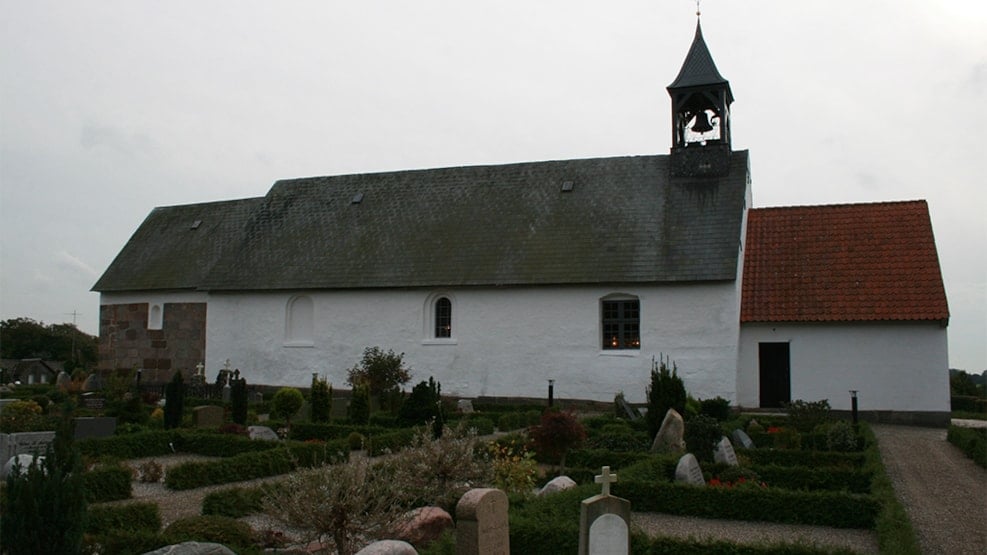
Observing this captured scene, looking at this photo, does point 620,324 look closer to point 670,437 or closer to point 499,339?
point 499,339

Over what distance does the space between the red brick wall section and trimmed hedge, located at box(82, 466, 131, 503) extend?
1566 centimetres

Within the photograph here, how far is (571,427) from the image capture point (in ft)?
34.7

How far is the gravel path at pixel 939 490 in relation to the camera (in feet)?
24.8

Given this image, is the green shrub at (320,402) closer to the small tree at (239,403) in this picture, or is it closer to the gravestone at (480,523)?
the small tree at (239,403)

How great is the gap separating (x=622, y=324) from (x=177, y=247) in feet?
52.1

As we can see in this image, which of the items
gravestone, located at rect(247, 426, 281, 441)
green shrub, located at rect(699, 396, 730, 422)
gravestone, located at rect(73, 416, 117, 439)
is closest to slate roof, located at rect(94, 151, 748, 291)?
green shrub, located at rect(699, 396, 730, 422)

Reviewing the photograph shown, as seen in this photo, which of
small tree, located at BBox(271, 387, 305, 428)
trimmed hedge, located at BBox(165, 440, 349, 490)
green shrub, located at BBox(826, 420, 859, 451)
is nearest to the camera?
trimmed hedge, located at BBox(165, 440, 349, 490)

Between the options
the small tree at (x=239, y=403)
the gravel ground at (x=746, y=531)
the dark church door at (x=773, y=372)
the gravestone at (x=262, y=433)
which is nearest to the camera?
the gravel ground at (x=746, y=531)

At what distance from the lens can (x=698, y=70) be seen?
69.9ft

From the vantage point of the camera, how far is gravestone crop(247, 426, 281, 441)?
13.0 metres

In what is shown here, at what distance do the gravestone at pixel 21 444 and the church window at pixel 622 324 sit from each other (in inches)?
497

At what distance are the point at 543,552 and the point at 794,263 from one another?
616 inches

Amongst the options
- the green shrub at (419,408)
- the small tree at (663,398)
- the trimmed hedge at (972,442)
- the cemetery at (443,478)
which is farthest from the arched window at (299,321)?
the trimmed hedge at (972,442)

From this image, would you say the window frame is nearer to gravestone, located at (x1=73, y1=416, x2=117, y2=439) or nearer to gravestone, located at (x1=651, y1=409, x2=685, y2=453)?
gravestone, located at (x1=651, y1=409, x2=685, y2=453)
